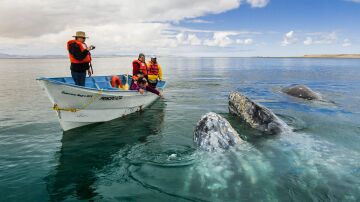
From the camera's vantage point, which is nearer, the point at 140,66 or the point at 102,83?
the point at 140,66

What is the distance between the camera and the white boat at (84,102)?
12.2 metres

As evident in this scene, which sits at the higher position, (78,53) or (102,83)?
(78,53)

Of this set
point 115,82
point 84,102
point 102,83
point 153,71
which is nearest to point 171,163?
point 84,102

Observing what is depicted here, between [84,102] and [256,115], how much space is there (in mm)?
7816

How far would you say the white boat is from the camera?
40.0 feet

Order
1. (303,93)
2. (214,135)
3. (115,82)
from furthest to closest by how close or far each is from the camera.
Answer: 1. (303,93)
2. (115,82)
3. (214,135)

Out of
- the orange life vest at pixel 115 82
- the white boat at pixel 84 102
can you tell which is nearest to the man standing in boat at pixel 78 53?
the white boat at pixel 84 102

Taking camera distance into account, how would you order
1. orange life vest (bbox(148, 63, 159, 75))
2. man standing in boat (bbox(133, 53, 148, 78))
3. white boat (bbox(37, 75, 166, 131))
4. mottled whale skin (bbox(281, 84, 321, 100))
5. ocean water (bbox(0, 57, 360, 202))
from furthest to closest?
mottled whale skin (bbox(281, 84, 321, 100)) → orange life vest (bbox(148, 63, 159, 75)) → man standing in boat (bbox(133, 53, 148, 78)) → white boat (bbox(37, 75, 166, 131)) → ocean water (bbox(0, 57, 360, 202))

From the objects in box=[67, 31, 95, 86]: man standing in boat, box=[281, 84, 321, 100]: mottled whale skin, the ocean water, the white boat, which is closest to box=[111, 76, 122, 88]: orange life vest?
the white boat

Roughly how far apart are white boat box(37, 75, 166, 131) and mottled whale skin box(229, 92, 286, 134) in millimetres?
5565

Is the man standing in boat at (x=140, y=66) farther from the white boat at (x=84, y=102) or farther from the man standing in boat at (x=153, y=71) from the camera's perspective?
the white boat at (x=84, y=102)

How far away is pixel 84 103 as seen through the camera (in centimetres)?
1335

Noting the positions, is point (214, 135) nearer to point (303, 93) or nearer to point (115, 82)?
point (115, 82)

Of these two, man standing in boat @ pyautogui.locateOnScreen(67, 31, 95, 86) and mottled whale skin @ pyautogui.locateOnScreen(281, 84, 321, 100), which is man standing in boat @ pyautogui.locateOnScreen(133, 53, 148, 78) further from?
mottled whale skin @ pyautogui.locateOnScreen(281, 84, 321, 100)
